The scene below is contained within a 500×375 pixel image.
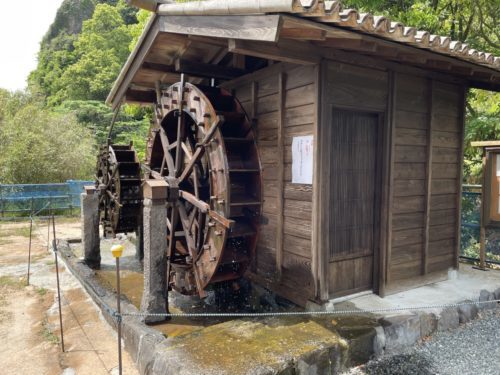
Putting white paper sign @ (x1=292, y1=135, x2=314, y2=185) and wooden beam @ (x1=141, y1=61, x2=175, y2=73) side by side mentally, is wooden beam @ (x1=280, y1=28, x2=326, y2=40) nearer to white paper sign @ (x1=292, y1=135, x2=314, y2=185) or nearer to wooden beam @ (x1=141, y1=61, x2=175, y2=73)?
white paper sign @ (x1=292, y1=135, x2=314, y2=185)

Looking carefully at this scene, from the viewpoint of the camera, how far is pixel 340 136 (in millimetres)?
3992

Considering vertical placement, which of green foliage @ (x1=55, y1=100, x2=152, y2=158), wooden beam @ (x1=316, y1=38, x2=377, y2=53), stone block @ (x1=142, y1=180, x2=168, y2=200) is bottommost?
stone block @ (x1=142, y1=180, x2=168, y2=200)

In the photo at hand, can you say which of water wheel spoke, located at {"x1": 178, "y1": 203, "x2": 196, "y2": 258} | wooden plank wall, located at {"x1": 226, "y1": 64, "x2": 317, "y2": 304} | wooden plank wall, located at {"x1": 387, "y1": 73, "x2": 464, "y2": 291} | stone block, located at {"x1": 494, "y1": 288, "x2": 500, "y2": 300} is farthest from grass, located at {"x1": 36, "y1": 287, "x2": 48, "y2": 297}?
stone block, located at {"x1": 494, "y1": 288, "x2": 500, "y2": 300}

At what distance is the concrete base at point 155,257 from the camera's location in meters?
3.87

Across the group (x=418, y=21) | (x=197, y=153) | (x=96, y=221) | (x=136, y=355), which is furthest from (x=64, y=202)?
(x=418, y=21)

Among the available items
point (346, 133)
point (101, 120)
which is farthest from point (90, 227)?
point (101, 120)

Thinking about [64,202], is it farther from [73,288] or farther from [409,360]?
[409,360]

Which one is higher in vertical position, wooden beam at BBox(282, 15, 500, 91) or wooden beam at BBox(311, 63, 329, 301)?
wooden beam at BBox(282, 15, 500, 91)

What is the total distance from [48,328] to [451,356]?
14.8 ft

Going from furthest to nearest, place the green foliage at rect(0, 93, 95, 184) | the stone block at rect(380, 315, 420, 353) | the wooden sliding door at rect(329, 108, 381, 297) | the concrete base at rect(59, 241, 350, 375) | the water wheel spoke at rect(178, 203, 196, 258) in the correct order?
the green foliage at rect(0, 93, 95, 184) < the water wheel spoke at rect(178, 203, 196, 258) < the wooden sliding door at rect(329, 108, 381, 297) < the stone block at rect(380, 315, 420, 353) < the concrete base at rect(59, 241, 350, 375)

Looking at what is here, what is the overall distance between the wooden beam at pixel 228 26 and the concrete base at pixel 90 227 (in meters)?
3.80

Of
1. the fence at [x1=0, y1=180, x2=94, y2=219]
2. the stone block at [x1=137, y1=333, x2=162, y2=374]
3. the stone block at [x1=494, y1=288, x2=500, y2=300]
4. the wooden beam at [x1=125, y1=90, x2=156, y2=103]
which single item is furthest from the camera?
the fence at [x1=0, y1=180, x2=94, y2=219]

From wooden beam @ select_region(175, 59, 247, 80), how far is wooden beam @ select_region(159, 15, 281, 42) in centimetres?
71

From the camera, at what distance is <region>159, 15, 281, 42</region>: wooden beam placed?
2.61 m
